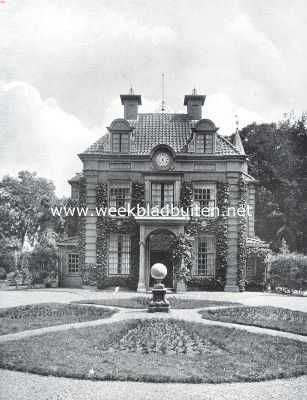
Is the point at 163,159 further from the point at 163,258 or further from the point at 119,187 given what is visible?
the point at 163,258

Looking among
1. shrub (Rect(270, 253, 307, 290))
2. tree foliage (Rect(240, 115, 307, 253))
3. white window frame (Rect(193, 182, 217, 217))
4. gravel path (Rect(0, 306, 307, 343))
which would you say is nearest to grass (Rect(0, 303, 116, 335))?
gravel path (Rect(0, 306, 307, 343))

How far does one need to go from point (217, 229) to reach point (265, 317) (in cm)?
1074

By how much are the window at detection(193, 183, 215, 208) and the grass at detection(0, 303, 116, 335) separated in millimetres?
10803

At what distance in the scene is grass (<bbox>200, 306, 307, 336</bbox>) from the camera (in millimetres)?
12977

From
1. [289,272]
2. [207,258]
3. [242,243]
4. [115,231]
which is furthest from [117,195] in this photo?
[289,272]

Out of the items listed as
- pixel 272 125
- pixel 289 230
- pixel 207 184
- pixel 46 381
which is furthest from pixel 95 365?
pixel 272 125

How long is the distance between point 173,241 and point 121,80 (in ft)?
34.4

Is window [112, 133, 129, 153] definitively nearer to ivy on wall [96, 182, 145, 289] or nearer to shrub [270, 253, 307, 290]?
ivy on wall [96, 182, 145, 289]

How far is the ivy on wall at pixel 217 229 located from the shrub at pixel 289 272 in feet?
10.5

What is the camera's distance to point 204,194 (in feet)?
83.3

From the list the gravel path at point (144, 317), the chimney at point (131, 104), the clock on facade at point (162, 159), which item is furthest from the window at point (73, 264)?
the gravel path at point (144, 317)

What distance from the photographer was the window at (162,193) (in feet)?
82.5

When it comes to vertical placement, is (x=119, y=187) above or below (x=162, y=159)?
below

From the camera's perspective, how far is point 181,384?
7.51 meters
